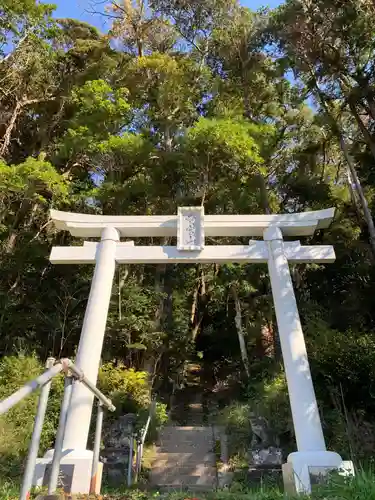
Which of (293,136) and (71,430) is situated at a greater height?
(293,136)

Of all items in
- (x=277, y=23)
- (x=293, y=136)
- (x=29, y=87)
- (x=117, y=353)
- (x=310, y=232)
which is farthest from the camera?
(x=293, y=136)

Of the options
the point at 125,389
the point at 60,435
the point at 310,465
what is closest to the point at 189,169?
the point at 125,389

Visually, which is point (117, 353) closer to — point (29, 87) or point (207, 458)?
point (207, 458)

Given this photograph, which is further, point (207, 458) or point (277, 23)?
point (277, 23)

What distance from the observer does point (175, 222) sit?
7055 mm

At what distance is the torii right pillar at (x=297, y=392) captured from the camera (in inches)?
192

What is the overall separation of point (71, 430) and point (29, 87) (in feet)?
29.5

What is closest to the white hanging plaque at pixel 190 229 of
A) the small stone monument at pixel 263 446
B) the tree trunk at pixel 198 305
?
the small stone monument at pixel 263 446

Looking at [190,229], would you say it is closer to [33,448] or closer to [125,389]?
[125,389]

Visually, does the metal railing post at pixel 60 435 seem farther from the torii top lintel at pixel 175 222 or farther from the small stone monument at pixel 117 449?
the torii top lintel at pixel 175 222

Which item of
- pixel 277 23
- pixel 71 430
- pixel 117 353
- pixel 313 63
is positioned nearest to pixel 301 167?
pixel 313 63

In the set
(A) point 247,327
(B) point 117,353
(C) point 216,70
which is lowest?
(B) point 117,353

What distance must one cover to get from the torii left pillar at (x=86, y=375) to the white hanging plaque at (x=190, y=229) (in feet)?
3.40

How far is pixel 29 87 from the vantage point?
11.1m
